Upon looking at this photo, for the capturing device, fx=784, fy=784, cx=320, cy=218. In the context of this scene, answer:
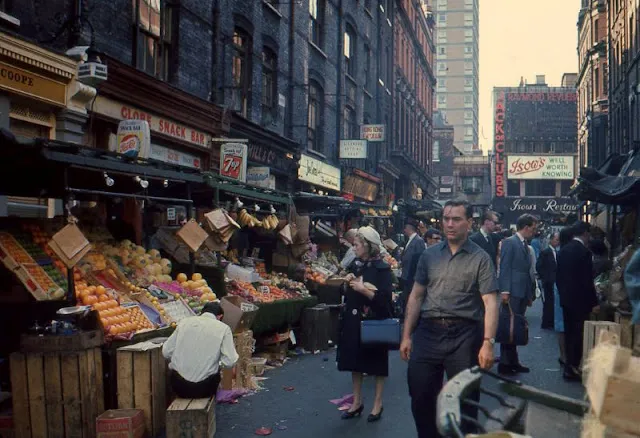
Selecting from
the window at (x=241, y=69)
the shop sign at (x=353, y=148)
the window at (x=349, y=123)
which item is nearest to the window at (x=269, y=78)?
the window at (x=241, y=69)

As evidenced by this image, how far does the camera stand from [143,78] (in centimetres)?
1466

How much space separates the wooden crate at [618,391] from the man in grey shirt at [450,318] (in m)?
3.04

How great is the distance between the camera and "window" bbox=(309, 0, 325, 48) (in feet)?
89.2

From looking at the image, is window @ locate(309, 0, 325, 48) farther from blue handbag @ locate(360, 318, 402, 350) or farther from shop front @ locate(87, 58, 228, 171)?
blue handbag @ locate(360, 318, 402, 350)

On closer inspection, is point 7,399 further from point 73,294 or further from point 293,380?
point 293,380

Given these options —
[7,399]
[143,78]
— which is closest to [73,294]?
[7,399]

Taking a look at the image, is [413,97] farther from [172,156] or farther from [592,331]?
[592,331]

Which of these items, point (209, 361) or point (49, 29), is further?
point (49, 29)

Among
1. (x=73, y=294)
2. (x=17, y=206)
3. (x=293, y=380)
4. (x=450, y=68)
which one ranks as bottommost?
(x=293, y=380)

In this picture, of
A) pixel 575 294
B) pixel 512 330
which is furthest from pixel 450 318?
pixel 575 294

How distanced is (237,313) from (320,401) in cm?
Answer: 155

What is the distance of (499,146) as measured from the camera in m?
72.1

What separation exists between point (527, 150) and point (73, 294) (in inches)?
2748

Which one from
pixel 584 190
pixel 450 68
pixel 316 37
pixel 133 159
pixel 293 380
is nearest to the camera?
pixel 133 159
